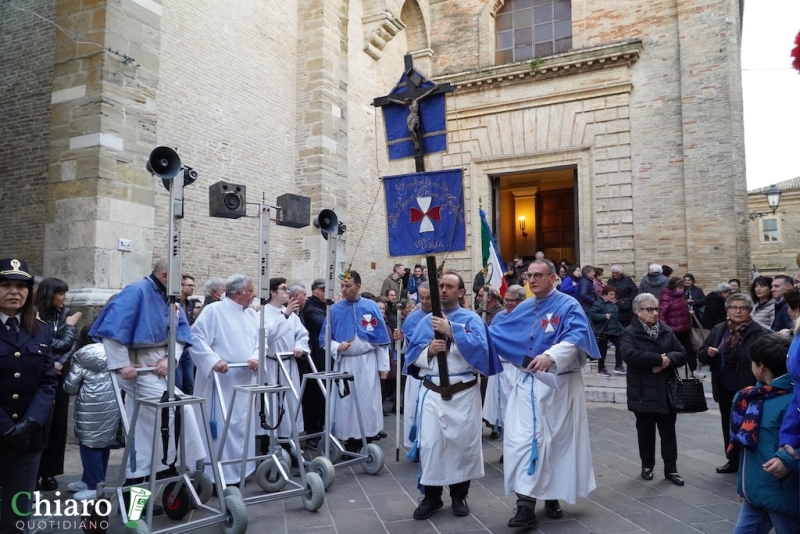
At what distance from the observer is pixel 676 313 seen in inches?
405

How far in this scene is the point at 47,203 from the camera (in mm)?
9227

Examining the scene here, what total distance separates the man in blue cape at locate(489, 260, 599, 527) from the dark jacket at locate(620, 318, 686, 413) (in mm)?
1074

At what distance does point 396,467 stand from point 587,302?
6350 mm

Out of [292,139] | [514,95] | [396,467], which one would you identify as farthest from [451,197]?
[514,95]

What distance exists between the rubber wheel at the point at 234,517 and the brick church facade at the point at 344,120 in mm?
5247

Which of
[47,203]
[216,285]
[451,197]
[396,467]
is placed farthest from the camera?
[47,203]

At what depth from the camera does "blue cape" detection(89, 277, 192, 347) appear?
455 cm

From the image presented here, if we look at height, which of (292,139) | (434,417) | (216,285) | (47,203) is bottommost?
(434,417)

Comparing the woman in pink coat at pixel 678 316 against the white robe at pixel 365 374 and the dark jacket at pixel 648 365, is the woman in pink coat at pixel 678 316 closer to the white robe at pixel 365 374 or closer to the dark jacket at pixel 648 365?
the dark jacket at pixel 648 365

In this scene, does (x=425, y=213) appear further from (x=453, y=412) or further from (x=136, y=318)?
(x=136, y=318)

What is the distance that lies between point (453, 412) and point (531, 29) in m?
15.0

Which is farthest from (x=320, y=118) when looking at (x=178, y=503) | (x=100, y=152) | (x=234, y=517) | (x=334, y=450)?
(x=234, y=517)

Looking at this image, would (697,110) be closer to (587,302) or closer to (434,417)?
(587,302)

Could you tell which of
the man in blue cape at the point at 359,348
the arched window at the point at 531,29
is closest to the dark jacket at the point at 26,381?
the man in blue cape at the point at 359,348
